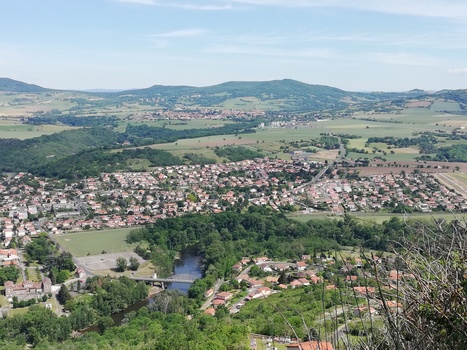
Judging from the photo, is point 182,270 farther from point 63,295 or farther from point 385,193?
point 385,193

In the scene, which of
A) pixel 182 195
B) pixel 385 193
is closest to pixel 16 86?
pixel 182 195

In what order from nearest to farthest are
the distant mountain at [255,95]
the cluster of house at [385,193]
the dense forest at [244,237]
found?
the dense forest at [244,237] < the cluster of house at [385,193] < the distant mountain at [255,95]

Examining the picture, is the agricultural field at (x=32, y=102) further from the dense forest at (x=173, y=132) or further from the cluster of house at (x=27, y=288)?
the cluster of house at (x=27, y=288)

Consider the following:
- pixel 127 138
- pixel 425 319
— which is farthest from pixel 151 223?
pixel 127 138

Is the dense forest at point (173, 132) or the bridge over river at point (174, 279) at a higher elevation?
the dense forest at point (173, 132)

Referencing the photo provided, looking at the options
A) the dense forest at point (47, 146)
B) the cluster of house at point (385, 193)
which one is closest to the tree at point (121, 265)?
the cluster of house at point (385, 193)

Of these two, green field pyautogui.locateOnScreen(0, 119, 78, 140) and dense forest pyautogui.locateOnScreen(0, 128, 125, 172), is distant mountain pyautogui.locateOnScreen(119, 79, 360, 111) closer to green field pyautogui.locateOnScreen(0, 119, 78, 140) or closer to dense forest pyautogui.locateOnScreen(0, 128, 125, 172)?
green field pyautogui.locateOnScreen(0, 119, 78, 140)

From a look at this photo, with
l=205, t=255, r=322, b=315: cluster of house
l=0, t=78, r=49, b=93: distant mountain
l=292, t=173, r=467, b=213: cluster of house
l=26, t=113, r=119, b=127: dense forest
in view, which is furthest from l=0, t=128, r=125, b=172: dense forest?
l=0, t=78, r=49, b=93: distant mountain
